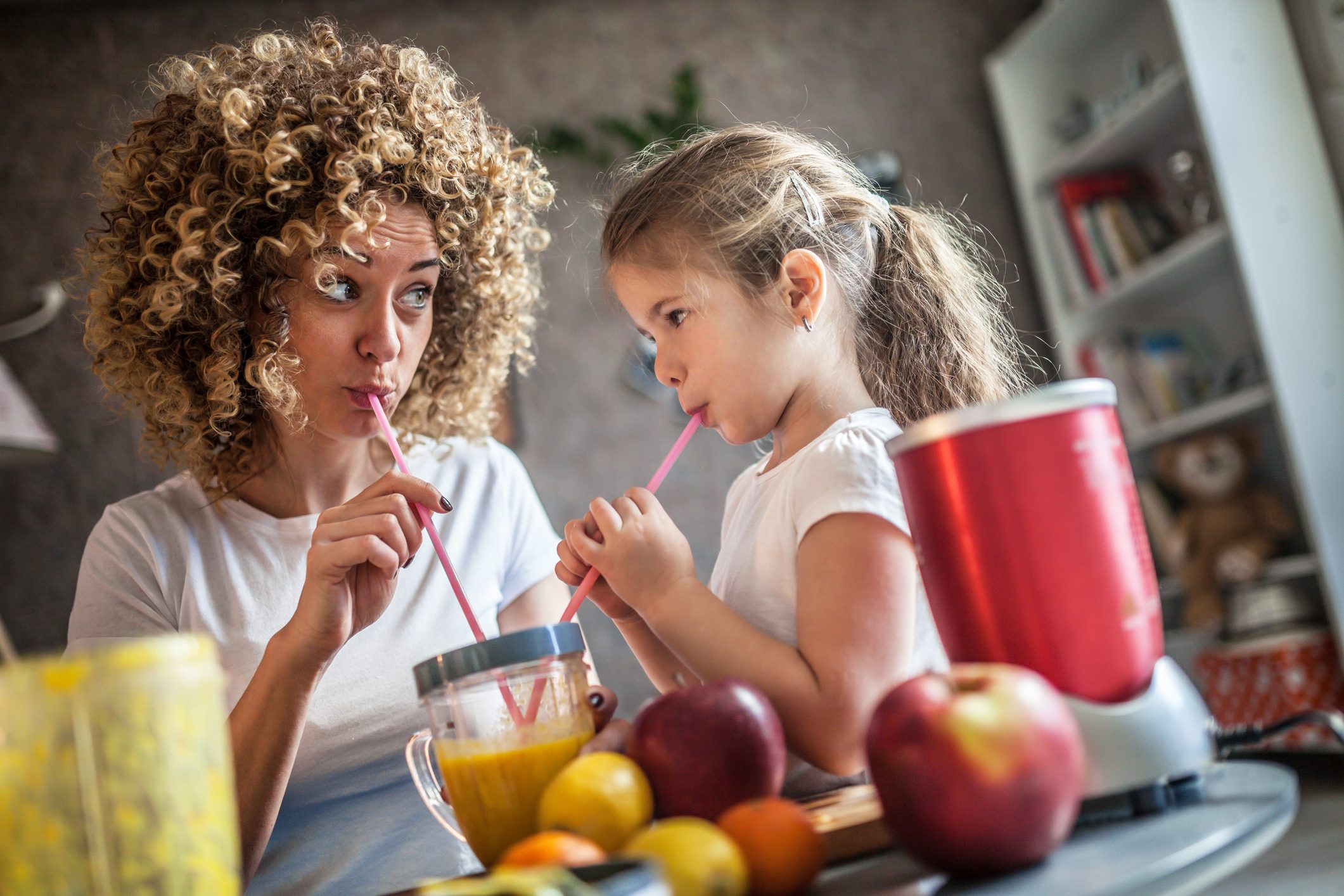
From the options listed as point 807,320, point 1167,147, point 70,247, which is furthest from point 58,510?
point 1167,147

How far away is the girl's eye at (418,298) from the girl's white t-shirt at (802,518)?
0.45m

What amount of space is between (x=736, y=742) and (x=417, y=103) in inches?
33.7

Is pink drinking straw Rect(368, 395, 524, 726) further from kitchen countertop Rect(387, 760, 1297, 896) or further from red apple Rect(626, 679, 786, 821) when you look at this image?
kitchen countertop Rect(387, 760, 1297, 896)

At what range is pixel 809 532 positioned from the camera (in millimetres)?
763

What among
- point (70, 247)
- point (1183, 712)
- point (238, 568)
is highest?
point (70, 247)

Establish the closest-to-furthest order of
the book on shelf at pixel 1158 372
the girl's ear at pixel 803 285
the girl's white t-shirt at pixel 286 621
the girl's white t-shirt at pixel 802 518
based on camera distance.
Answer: the girl's white t-shirt at pixel 802 518
the girl's ear at pixel 803 285
the girl's white t-shirt at pixel 286 621
the book on shelf at pixel 1158 372

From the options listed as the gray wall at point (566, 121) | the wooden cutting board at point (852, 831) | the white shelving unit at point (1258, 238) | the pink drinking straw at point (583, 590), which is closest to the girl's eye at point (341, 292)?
the pink drinking straw at point (583, 590)

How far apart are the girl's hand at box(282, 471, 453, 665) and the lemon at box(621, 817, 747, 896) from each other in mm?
463

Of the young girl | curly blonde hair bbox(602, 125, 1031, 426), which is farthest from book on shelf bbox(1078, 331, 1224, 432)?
curly blonde hair bbox(602, 125, 1031, 426)

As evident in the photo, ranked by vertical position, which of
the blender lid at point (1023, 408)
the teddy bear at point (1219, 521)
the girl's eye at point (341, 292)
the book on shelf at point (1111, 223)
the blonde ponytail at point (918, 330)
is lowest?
the teddy bear at point (1219, 521)

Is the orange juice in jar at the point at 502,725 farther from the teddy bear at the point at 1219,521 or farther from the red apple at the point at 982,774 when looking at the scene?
the teddy bear at the point at 1219,521

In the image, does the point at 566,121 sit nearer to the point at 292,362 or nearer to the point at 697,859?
the point at 292,362

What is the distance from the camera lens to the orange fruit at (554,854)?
0.47 meters

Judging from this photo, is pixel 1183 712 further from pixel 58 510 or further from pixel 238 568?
pixel 58 510
